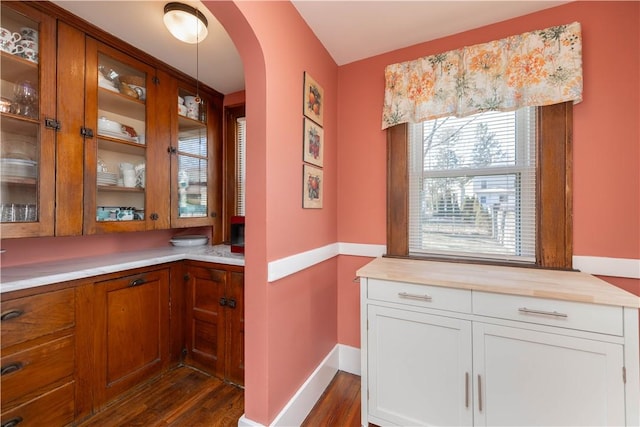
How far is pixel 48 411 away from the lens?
137 cm

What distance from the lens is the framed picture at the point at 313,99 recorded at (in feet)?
5.50

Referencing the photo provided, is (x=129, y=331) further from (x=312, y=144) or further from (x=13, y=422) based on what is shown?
(x=312, y=144)

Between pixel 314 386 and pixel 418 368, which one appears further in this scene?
pixel 314 386

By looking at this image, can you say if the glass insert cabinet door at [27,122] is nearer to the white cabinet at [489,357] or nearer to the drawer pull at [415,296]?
the white cabinet at [489,357]

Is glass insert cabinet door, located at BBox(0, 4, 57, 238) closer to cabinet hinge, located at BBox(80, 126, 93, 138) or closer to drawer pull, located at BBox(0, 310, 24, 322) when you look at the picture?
cabinet hinge, located at BBox(80, 126, 93, 138)

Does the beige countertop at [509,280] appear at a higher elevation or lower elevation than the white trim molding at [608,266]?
lower

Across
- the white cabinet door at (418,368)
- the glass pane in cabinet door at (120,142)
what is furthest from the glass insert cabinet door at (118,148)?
the white cabinet door at (418,368)

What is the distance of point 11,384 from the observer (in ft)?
4.10

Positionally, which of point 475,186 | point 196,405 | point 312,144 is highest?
point 312,144

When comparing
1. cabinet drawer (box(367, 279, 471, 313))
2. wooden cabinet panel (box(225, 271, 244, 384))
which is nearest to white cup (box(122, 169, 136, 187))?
wooden cabinet panel (box(225, 271, 244, 384))

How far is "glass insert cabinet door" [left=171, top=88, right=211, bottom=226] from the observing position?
2193 millimetres

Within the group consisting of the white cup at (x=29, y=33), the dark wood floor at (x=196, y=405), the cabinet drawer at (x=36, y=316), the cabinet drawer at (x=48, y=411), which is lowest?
the dark wood floor at (x=196, y=405)

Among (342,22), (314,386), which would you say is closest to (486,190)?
(342,22)

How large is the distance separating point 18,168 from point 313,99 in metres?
1.70
